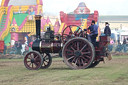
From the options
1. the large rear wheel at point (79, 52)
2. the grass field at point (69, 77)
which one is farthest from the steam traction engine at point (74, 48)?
the grass field at point (69, 77)

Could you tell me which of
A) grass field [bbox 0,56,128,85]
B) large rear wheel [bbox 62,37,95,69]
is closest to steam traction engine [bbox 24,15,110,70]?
large rear wheel [bbox 62,37,95,69]

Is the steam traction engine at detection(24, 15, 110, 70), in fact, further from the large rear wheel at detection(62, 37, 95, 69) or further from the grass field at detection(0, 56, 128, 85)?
the grass field at detection(0, 56, 128, 85)

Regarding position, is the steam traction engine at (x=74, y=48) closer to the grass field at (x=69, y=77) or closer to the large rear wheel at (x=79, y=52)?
the large rear wheel at (x=79, y=52)

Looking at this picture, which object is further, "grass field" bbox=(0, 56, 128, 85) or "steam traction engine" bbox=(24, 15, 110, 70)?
"steam traction engine" bbox=(24, 15, 110, 70)

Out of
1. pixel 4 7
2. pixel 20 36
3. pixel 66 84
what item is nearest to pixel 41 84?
pixel 66 84

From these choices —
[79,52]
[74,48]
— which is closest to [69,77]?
[79,52]

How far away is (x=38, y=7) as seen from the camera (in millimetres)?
41812

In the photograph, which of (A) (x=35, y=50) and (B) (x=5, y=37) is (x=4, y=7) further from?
(A) (x=35, y=50)

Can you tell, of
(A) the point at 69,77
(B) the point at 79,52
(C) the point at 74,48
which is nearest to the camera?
(A) the point at 69,77

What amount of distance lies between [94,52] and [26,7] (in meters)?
28.8

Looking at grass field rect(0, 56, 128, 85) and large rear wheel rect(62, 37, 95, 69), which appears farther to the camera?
large rear wheel rect(62, 37, 95, 69)

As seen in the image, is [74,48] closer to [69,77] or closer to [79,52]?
[79,52]

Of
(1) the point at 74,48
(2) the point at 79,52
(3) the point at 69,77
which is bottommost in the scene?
(3) the point at 69,77

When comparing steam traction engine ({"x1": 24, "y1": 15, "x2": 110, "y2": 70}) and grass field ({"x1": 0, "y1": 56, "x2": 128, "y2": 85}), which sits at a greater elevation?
steam traction engine ({"x1": 24, "y1": 15, "x2": 110, "y2": 70})
